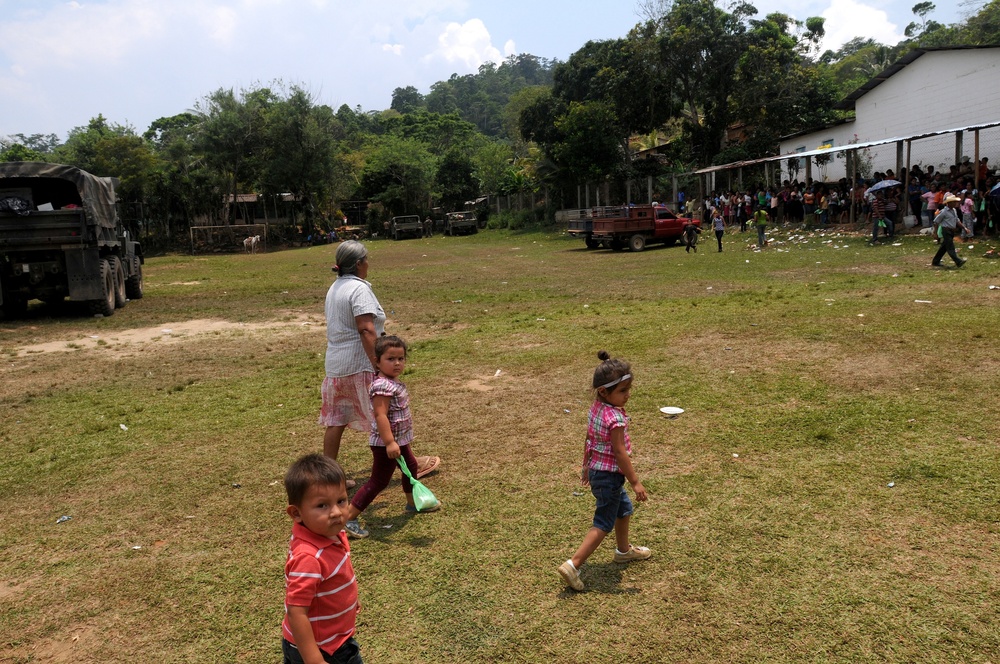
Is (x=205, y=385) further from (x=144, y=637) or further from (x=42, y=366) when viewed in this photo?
(x=144, y=637)

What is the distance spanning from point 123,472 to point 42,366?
517cm

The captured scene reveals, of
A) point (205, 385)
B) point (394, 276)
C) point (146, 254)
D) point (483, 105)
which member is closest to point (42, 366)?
point (205, 385)

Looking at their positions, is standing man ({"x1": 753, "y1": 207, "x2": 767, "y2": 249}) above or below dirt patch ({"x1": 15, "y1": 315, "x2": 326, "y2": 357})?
above

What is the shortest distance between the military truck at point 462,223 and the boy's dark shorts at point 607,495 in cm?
4100

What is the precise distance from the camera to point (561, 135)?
124 feet

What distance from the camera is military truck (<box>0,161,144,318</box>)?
1336 centimetres

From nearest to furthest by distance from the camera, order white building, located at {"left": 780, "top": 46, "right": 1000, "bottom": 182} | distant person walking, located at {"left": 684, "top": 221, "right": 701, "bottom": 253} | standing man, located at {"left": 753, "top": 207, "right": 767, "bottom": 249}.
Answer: standing man, located at {"left": 753, "top": 207, "right": 767, "bottom": 249} < distant person walking, located at {"left": 684, "top": 221, "right": 701, "bottom": 253} < white building, located at {"left": 780, "top": 46, "right": 1000, "bottom": 182}

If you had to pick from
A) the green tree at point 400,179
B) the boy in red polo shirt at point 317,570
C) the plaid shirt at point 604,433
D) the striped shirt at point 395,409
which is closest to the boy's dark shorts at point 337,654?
the boy in red polo shirt at point 317,570

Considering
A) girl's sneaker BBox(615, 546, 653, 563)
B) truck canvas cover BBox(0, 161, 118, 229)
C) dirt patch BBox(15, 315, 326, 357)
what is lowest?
girl's sneaker BBox(615, 546, 653, 563)

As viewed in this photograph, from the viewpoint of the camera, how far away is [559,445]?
571cm

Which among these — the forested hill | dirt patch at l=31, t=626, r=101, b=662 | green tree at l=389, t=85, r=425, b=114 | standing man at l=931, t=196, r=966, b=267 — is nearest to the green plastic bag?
dirt patch at l=31, t=626, r=101, b=662

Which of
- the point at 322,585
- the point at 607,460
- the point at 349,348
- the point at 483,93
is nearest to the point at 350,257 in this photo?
the point at 349,348

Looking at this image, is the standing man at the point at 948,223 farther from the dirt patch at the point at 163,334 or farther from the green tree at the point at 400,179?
the green tree at the point at 400,179

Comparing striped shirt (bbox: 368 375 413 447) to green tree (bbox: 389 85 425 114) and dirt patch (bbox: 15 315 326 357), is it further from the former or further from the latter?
green tree (bbox: 389 85 425 114)
